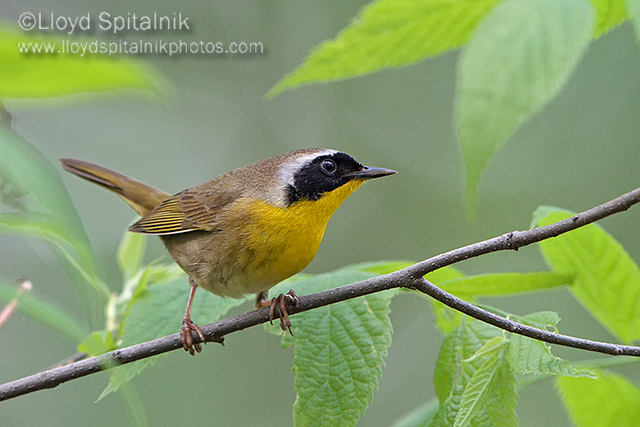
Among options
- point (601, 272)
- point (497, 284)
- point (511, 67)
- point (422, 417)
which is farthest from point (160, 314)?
point (511, 67)

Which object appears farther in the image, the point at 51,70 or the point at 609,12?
the point at 609,12

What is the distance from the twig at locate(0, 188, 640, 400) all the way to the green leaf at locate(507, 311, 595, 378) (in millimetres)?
52

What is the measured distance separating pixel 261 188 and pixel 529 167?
10.0 metres

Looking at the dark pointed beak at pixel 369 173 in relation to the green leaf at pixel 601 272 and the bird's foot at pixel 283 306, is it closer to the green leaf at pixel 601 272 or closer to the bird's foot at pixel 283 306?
the bird's foot at pixel 283 306

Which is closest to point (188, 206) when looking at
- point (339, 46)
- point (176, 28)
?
point (176, 28)

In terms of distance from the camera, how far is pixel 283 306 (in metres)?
3.30

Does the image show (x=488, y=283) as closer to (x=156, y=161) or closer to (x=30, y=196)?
(x=30, y=196)

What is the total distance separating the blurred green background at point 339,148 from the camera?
1205cm

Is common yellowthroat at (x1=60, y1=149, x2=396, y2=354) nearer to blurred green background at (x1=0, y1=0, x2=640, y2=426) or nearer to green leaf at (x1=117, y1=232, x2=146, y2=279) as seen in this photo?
green leaf at (x1=117, y1=232, x2=146, y2=279)

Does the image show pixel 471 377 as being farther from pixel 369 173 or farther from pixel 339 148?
pixel 339 148

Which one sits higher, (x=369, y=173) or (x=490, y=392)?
(x=369, y=173)

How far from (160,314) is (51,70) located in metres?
2.25

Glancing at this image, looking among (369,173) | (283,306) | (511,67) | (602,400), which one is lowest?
(602,400)

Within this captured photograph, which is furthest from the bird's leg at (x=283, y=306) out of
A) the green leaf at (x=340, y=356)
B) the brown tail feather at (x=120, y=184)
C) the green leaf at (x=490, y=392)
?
the brown tail feather at (x=120, y=184)
